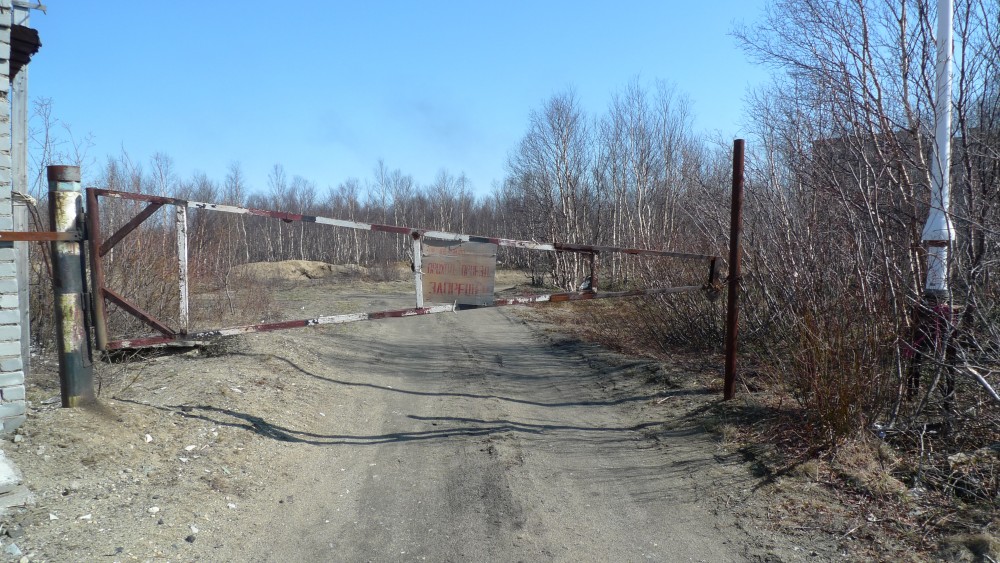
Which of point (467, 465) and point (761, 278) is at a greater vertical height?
point (761, 278)

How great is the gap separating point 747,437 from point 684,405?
51.8 inches

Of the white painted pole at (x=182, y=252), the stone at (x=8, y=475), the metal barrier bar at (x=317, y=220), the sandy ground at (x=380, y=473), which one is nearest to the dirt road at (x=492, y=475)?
the sandy ground at (x=380, y=473)

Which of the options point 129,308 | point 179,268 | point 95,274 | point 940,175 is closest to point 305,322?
point 179,268

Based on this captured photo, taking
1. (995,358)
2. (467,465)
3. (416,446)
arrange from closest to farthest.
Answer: (995,358), (467,465), (416,446)

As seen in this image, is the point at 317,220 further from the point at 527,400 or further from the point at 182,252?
the point at 527,400

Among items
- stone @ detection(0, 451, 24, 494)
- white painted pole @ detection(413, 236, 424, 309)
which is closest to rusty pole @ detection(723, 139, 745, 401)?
white painted pole @ detection(413, 236, 424, 309)

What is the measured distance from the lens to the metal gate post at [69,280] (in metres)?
4.57

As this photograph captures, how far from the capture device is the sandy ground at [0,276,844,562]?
12.7 feet

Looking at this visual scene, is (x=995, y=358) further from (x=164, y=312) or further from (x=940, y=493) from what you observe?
(x=164, y=312)

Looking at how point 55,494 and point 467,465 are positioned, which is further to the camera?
point 467,465

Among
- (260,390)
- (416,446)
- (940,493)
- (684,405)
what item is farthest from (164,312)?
(940,493)

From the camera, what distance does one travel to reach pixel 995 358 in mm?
4750

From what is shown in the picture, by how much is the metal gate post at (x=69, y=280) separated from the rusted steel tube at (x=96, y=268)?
0.29ft

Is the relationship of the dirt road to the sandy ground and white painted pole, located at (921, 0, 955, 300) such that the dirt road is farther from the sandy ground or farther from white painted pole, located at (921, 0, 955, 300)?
white painted pole, located at (921, 0, 955, 300)
